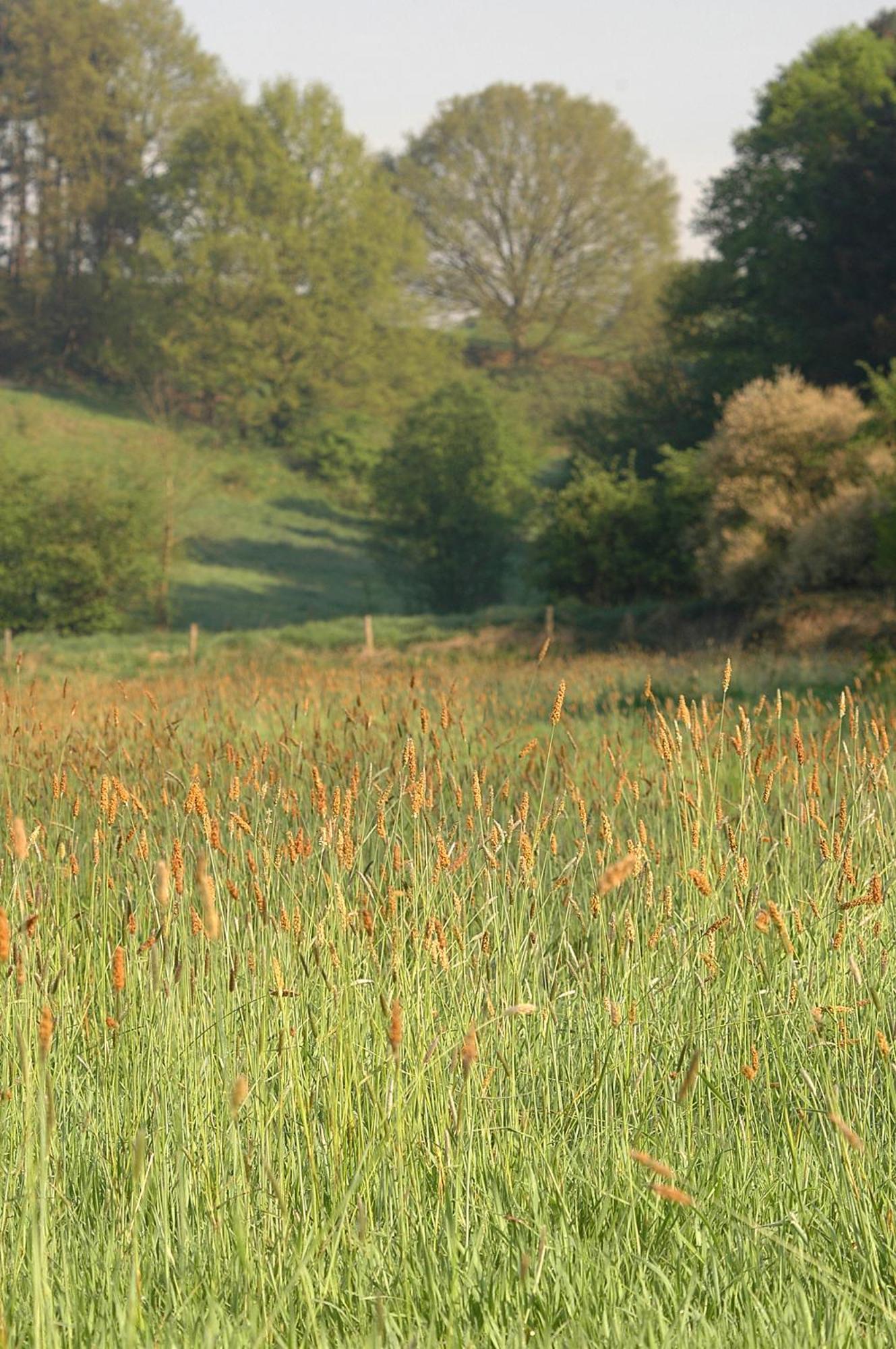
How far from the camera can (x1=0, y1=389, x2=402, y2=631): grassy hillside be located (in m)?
37.3

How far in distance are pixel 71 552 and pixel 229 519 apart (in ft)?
44.8

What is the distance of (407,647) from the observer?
26844 millimetres

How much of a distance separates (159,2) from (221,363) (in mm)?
16694

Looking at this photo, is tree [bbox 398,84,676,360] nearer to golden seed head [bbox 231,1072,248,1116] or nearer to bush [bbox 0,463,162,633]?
bush [bbox 0,463,162,633]

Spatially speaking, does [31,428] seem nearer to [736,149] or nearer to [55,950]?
[736,149]

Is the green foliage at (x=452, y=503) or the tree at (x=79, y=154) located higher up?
the tree at (x=79, y=154)

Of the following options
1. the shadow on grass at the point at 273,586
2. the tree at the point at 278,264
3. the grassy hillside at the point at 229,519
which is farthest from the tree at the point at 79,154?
the shadow on grass at the point at 273,586

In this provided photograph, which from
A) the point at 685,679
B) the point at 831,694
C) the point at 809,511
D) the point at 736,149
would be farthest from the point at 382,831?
the point at 736,149

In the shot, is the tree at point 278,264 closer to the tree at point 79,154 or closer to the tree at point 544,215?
the tree at point 79,154

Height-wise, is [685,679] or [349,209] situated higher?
[349,209]

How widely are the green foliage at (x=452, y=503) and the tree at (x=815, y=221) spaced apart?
6.50m

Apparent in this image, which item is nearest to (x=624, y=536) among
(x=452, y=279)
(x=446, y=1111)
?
(x=446, y=1111)

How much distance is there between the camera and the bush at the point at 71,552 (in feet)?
108

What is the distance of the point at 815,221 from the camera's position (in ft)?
99.4
